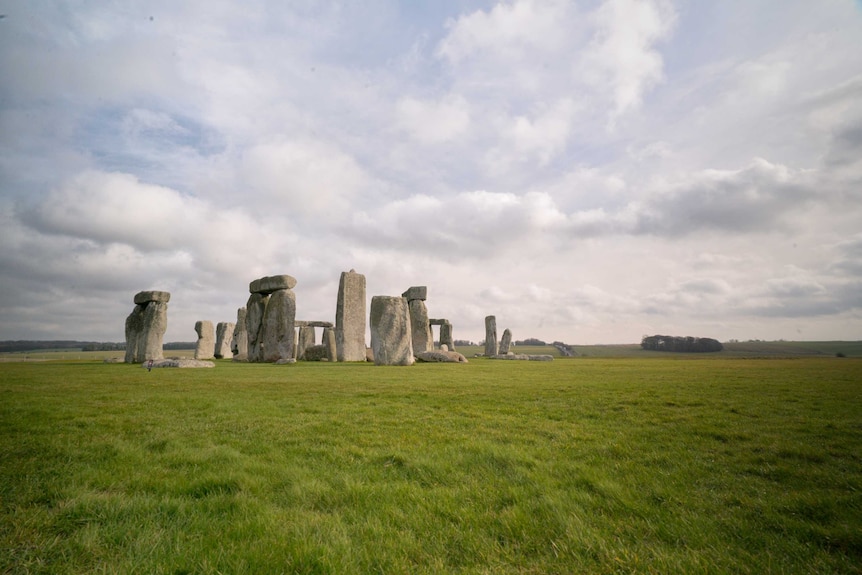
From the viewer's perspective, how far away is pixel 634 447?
13.3 feet

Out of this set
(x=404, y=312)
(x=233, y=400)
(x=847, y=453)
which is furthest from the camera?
(x=404, y=312)

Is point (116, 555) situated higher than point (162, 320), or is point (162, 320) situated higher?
point (162, 320)

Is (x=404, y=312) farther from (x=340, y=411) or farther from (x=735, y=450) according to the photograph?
(x=735, y=450)

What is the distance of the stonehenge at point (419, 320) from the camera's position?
2288cm

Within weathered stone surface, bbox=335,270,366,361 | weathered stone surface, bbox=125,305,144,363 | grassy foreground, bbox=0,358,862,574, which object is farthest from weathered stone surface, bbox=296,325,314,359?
grassy foreground, bbox=0,358,862,574

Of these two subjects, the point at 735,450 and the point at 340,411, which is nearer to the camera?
the point at 735,450

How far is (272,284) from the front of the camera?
20.0 meters

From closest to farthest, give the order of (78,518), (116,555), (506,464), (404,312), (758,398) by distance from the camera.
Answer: (116,555)
(78,518)
(506,464)
(758,398)
(404,312)

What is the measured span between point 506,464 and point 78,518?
2903 mm

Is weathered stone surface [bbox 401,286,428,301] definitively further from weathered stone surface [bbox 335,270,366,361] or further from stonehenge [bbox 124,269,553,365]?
weathered stone surface [bbox 335,270,366,361]

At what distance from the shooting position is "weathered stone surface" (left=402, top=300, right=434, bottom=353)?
22.8 metres

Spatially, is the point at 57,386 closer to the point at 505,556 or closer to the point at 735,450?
the point at 505,556

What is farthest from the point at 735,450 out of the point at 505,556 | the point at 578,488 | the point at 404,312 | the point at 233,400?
the point at 404,312

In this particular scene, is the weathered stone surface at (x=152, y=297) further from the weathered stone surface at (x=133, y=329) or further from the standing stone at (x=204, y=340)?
the standing stone at (x=204, y=340)
